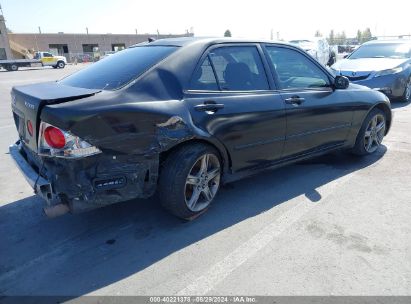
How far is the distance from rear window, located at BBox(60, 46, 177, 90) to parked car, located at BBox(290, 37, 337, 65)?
42.6 feet

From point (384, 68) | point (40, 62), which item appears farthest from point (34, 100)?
point (40, 62)

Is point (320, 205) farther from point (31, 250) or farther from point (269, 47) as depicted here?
point (31, 250)

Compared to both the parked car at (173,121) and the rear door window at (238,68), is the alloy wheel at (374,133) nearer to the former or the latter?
the parked car at (173,121)

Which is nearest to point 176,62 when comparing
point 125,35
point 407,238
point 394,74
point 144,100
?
point 144,100

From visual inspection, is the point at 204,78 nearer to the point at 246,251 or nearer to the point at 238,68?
the point at 238,68

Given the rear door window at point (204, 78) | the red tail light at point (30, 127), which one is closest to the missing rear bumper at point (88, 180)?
the red tail light at point (30, 127)

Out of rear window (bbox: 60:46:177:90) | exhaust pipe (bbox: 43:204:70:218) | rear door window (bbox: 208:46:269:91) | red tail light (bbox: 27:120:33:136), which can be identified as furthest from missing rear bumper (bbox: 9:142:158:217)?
rear door window (bbox: 208:46:269:91)

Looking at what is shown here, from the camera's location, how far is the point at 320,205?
3.70 metres

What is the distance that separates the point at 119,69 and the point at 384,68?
25.9ft

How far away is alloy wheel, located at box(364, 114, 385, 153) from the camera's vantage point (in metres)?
5.07

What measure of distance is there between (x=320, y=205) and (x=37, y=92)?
2.95 m

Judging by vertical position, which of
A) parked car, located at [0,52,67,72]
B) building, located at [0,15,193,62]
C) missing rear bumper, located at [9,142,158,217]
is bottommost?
missing rear bumper, located at [9,142,158,217]

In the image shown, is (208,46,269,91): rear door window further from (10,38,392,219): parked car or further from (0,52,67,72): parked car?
(0,52,67,72): parked car

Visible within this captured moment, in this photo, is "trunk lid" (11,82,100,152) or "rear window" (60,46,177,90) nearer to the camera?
"trunk lid" (11,82,100,152)
